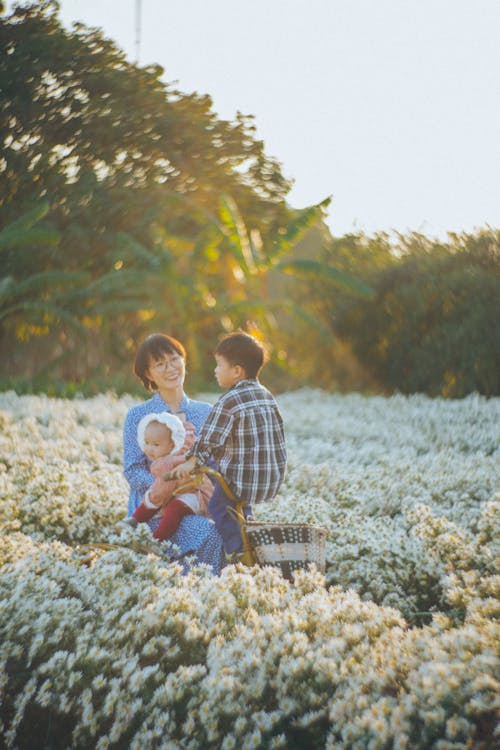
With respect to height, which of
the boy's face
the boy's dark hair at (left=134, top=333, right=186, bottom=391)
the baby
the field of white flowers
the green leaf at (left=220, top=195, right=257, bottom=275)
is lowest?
the field of white flowers

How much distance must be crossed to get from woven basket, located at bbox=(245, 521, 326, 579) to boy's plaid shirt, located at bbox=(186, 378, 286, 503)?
0.20m

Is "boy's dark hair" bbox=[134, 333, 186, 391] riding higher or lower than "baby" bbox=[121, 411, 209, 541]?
higher

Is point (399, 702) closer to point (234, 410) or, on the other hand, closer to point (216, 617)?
point (216, 617)

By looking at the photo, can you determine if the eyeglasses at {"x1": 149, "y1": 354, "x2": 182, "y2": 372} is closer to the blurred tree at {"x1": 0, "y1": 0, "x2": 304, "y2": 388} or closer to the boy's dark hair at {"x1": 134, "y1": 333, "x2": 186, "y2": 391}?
the boy's dark hair at {"x1": 134, "y1": 333, "x2": 186, "y2": 391}

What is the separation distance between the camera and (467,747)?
6.68ft

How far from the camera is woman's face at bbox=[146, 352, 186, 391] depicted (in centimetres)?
424

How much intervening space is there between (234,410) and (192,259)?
11.4m

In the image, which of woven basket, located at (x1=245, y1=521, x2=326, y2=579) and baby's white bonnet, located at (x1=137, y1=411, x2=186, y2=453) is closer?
woven basket, located at (x1=245, y1=521, x2=326, y2=579)

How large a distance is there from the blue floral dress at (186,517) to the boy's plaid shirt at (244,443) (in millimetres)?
513

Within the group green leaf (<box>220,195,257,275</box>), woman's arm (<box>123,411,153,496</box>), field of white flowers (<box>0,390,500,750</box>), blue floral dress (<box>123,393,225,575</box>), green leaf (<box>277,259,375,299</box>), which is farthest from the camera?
green leaf (<box>220,195,257,275</box>)

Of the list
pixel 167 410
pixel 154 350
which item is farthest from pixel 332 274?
pixel 154 350

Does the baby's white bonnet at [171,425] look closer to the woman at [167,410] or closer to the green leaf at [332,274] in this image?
the woman at [167,410]

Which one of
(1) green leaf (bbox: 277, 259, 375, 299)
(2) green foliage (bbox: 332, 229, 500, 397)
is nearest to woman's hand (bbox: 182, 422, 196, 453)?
(2) green foliage (bbox: 332, 229, 500, 397)

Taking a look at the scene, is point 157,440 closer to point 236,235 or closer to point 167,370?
point 167,370
